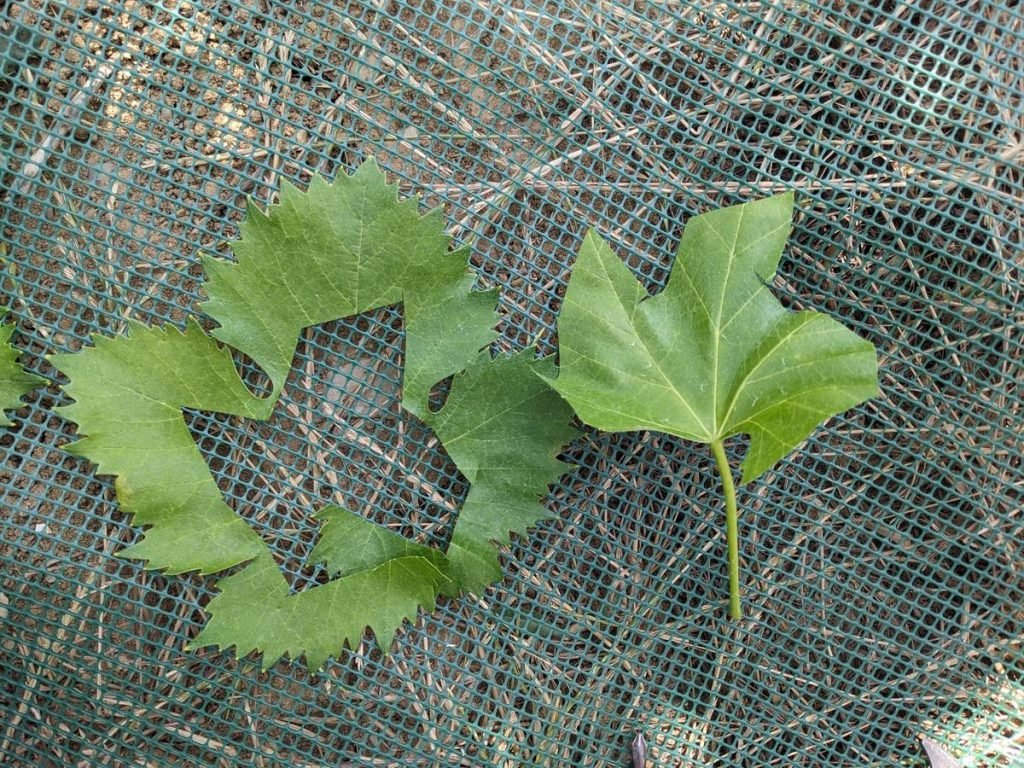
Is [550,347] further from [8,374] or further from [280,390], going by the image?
[8,374]

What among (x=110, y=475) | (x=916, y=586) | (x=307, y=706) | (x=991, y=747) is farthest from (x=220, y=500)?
(x=991, y=747)

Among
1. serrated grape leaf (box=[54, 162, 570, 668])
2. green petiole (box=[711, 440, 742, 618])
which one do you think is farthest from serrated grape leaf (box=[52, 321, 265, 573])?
green petiole (box=[711, 440, 742, 618])

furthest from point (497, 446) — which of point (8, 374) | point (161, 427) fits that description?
point (8, 374)

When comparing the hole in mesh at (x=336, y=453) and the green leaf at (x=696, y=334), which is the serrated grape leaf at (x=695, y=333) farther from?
the hole in mesh at (x=336, y=453)

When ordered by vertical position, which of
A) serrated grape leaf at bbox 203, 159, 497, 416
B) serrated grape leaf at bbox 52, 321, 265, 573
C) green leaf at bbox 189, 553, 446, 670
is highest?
serrated grape leaf at bbox 203, 159, 497, 416

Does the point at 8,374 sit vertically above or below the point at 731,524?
below

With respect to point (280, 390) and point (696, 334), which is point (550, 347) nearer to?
point (696, 334)

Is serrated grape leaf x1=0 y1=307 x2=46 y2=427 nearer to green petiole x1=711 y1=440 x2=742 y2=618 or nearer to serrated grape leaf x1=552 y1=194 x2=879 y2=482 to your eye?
serrated grape leaf x1=552 y1=194 x2=879 y2=482

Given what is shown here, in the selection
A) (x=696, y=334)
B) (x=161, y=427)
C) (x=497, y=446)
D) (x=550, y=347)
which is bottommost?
(x=161, y=427)
